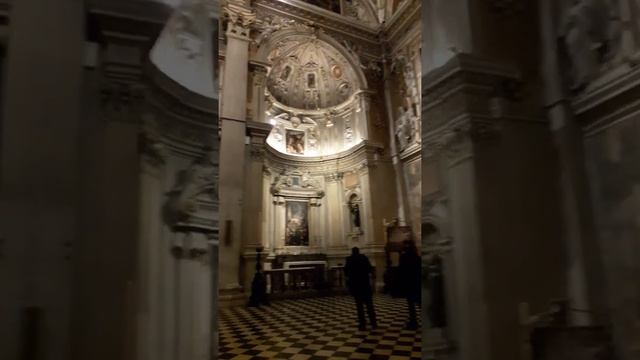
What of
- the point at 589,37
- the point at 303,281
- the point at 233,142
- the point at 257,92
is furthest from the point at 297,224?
the point at 589,37

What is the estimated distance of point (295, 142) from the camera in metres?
14.5

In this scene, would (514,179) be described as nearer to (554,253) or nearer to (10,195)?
(554,253)

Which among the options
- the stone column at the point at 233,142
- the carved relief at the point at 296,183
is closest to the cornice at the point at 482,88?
the stone column at the point at 233,142

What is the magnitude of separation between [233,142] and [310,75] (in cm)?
549

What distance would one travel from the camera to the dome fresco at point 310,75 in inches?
505

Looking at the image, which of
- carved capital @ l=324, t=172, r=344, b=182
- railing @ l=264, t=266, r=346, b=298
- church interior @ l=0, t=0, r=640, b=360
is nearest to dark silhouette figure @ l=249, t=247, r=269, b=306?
railing @ l=264, t=266, r=346, b=298

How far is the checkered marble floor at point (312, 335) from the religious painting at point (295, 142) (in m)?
7.21

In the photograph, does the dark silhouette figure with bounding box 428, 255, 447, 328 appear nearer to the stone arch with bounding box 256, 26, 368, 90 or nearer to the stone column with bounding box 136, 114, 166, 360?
the stone column with bounding box 136, 114, 166, 360

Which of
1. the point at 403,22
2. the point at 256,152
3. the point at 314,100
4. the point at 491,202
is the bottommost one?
the point at 491,202

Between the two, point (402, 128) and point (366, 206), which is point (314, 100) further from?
point (366, 206)

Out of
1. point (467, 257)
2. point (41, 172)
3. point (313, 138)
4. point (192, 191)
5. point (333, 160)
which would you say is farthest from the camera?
point (313, 138)

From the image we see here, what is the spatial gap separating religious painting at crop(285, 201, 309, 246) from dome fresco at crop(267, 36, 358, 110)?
11.8ft

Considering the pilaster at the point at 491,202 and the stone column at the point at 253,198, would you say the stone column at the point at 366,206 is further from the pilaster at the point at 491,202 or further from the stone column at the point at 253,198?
the pilaster at the point at 491,202

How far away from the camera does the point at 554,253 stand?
223 cm
